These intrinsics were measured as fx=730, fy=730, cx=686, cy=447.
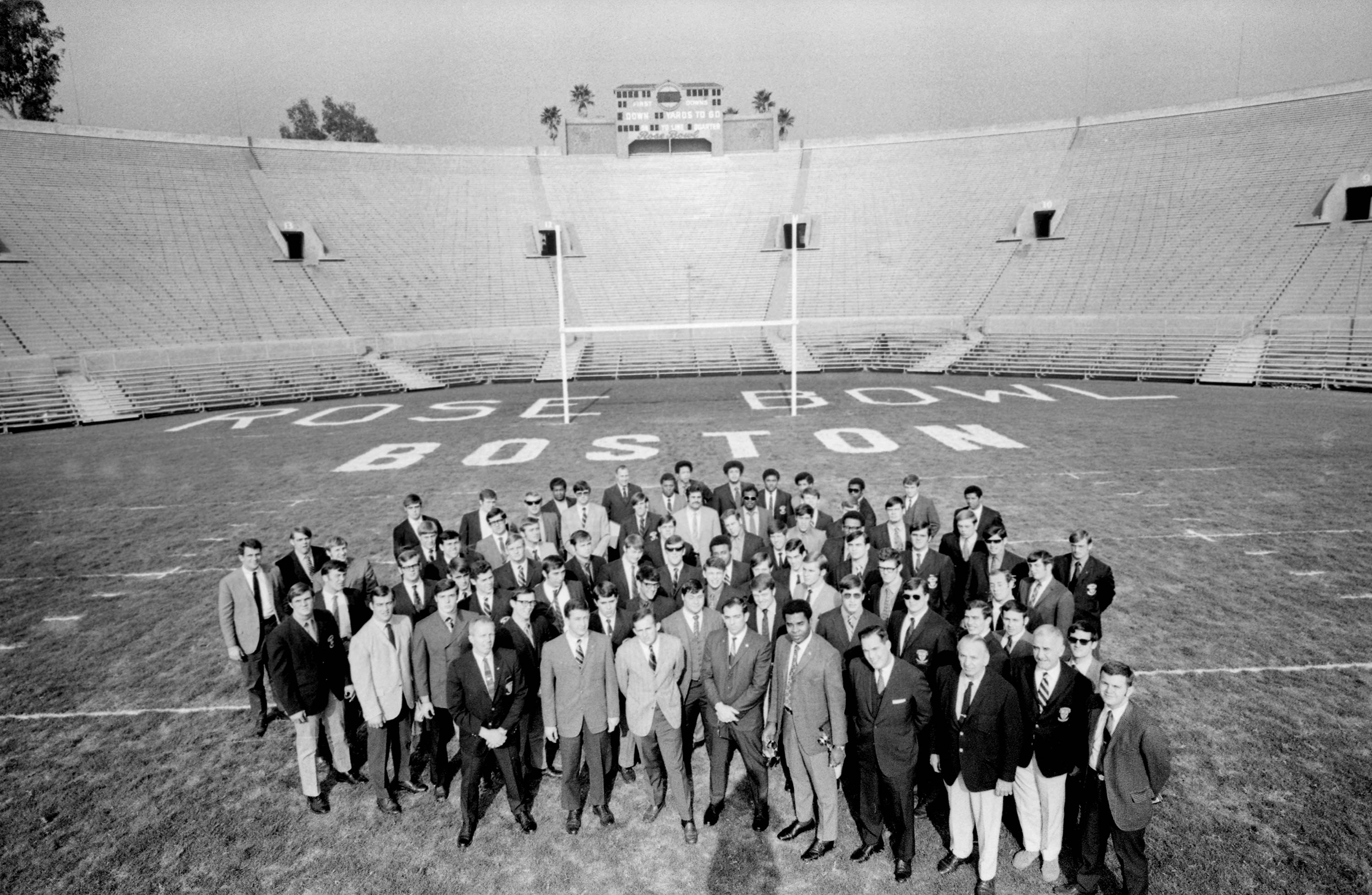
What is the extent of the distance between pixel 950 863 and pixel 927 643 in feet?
4.92

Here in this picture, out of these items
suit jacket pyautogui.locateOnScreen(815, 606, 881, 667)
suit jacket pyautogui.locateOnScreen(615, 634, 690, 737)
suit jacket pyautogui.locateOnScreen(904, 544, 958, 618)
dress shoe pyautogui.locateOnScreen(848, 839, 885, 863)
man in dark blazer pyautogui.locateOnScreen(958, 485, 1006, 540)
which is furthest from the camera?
man in dark blazer pyautogui.locateOnScreen(958, 485, 1006, 540)

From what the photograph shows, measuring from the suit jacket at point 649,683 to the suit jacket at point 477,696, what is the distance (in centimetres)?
84

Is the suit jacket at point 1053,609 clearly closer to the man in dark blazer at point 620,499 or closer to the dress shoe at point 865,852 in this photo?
the dress shoe at point 865,852

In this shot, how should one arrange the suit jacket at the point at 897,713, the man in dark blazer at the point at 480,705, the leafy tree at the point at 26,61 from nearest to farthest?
the suit jacket at the point at 897,713, the man in dark blazer at the point at 480,705, the leafy tree at the point at 26,61

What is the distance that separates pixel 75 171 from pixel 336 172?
1272 cm

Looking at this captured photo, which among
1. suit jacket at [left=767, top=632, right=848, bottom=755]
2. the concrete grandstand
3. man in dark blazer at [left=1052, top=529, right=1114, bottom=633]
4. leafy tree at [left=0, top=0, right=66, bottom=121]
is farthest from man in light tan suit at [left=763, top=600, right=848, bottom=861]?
leafy tree at [left=0, top=0, right=66, bottom=121]

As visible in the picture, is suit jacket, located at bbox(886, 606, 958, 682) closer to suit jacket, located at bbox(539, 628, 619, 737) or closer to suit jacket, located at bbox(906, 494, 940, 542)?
suit jacket, located at bbox(539, 628, 619, 737)

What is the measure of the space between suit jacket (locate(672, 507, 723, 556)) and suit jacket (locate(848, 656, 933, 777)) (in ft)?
13.2

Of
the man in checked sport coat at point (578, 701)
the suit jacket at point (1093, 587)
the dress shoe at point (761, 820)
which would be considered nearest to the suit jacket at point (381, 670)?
the man in checked sport coat at point (578, 701)

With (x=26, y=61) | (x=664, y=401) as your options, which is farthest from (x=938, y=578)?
(x=26, y=61)

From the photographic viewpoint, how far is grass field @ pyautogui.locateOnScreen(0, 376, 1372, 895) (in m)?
5.26

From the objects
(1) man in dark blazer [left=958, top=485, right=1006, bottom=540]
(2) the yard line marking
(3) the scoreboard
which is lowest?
(2) the yard line marking

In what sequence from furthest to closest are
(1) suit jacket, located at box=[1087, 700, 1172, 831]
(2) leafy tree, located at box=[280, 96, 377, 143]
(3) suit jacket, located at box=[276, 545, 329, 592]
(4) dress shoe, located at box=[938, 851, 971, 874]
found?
(2) leafy tree, located at box=[280, 96, 377, 143]
(3) suit jacket, located at box=[276, 545, 329, 592]
(4) dress shoe, located at box=[938, 851, 971, 874]
(1) suit jacket, located at box=[1087, 700, 1172, 831]

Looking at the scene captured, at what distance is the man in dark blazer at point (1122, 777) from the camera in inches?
177
